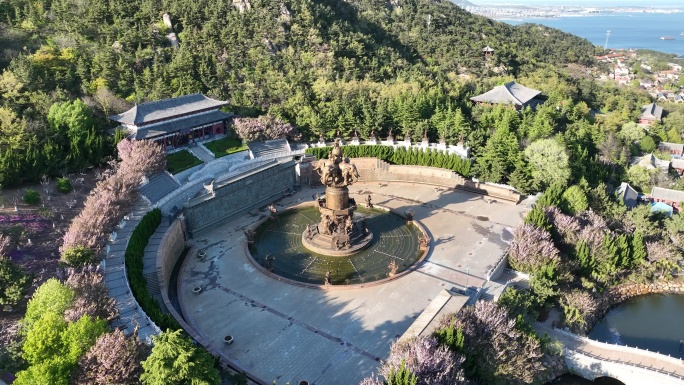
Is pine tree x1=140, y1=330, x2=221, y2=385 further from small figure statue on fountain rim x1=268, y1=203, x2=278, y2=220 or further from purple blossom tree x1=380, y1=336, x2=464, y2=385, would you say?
small figure statue on fountain rim x1=268, y1=203, x2=278, y2=220

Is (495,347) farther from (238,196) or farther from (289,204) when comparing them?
(238,196)

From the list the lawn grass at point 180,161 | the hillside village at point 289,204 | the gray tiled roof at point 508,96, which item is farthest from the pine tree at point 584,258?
the lawn grass at point 180,161

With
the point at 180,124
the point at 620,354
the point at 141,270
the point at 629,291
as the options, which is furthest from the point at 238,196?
the point at 629,291

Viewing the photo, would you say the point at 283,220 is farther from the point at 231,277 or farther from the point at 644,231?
the point at 644,231

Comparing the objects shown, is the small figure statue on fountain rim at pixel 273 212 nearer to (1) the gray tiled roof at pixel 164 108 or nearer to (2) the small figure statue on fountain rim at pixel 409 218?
(2) the small figure statue on fountain rim at pixel 409 218

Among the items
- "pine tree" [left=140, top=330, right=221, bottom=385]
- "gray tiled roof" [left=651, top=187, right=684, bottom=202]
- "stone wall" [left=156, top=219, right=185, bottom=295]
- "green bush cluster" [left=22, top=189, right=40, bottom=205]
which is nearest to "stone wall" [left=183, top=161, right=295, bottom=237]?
"stone wall" [left=156, top=219, right=185, bottom=295]

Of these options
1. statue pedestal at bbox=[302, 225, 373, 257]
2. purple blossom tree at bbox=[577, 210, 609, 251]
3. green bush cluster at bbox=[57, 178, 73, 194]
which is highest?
green bush cluster at bbox=[57, 178, 73, 194]
